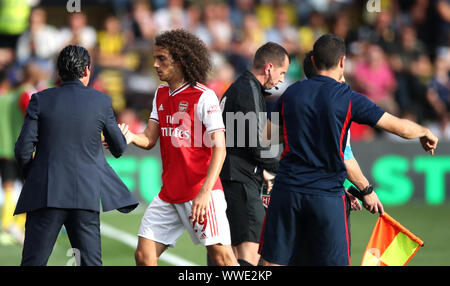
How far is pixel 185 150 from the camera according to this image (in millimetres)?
6289

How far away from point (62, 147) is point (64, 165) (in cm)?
13

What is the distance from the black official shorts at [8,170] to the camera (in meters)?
11.4

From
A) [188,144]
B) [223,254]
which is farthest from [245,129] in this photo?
[223,254]

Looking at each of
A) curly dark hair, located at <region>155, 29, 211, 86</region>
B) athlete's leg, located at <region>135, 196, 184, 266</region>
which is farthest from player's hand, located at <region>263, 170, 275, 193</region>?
curly dark hair, located at <region>155, 29, 211, 86</region>

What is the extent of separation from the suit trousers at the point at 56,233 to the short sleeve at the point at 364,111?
2.00 m

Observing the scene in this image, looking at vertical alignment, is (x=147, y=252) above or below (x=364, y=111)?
below

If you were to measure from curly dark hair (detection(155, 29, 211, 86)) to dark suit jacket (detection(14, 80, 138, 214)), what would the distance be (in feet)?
2.71

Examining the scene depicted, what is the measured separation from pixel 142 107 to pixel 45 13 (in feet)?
12.0

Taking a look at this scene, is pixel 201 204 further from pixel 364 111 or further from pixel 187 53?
pixel 364 111

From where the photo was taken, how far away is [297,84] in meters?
5.86

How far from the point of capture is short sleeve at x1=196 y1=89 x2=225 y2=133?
241 inches

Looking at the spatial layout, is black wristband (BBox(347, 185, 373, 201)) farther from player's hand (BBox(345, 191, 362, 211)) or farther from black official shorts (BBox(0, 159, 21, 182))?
black official shorts (BBox(0, 159, 21, 182))

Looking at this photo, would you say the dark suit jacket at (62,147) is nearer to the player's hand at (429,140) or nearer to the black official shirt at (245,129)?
the black official shirt at (245,129)
